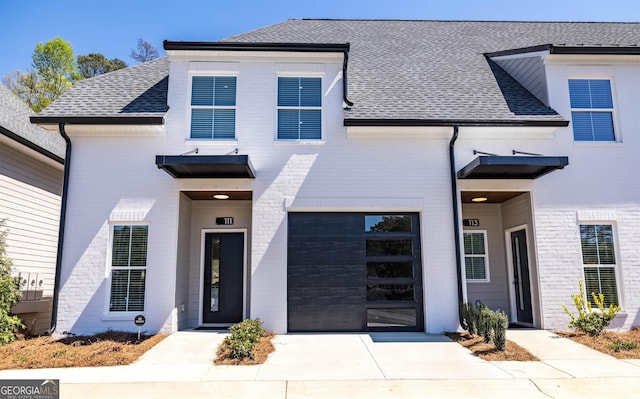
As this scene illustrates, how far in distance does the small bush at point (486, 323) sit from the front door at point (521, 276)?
2198 mm

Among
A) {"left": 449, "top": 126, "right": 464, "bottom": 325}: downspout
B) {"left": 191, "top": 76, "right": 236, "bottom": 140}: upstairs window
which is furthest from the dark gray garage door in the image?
{"left": 191, "top": 76, "right": 236, "bottom": 140}: upstairs window

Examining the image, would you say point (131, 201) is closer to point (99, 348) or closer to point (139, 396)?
point (99, 348)

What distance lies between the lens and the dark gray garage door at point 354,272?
31.6 ft

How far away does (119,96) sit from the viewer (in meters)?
10.5

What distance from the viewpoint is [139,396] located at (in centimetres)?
557

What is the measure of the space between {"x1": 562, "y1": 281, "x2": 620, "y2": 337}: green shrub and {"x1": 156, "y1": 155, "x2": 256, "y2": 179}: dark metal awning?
7.20m

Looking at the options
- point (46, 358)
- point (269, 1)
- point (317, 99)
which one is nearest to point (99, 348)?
point (46, 358)

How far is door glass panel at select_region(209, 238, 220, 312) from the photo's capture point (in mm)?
10758

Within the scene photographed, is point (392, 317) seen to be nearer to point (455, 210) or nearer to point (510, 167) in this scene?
point (455, 210)

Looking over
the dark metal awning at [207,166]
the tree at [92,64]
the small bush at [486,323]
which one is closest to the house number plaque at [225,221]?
the dark metal awning at [207,166]

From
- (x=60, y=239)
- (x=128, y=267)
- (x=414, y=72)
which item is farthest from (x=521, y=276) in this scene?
(x=60, y=239)

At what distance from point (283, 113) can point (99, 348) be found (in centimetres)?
605

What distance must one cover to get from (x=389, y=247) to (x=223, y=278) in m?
4.09

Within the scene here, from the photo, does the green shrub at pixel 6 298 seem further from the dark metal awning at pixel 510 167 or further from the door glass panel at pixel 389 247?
the dark metal awning at pixel 510 167
